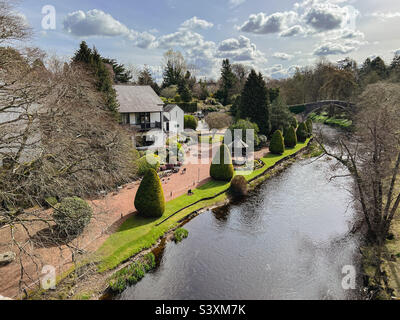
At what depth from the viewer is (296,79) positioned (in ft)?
238

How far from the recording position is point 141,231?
1564 cm

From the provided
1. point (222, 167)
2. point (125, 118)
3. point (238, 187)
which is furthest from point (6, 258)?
point (125, 118)

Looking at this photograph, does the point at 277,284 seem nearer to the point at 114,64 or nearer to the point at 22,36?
the point at 22,36

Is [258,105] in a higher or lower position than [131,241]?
higher

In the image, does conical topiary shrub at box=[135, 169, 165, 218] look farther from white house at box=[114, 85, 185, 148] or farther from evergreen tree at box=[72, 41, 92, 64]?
white house at box=[114, 85, 185, 148]

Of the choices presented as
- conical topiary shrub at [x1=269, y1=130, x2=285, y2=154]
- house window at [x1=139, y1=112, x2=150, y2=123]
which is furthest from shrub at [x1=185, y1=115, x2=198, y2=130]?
conical topiary shrub at [x1=269, y1=130, x2=285, y2=154]

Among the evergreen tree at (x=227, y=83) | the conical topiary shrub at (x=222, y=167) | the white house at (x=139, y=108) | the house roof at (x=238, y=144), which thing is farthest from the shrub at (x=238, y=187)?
the evergreen tree at (x=227, y=83)

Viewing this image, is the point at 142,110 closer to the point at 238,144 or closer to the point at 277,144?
the point at 238,144

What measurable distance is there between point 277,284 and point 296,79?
231 ft

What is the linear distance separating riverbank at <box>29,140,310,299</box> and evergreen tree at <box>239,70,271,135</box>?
19.1 m

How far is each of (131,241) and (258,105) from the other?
101 ft

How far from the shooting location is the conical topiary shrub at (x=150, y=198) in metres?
16.9

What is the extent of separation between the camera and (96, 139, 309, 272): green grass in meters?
13.3
